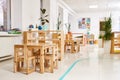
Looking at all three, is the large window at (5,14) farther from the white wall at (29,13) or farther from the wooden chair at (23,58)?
the wooden chair at (23,58)

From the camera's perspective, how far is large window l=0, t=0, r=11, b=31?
199 inches

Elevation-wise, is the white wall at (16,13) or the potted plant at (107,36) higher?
the white wall at (16,13)

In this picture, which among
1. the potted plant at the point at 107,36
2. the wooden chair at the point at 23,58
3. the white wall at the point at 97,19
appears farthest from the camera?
the white wall at the point at 97,19

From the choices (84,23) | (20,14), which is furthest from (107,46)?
(84,23)

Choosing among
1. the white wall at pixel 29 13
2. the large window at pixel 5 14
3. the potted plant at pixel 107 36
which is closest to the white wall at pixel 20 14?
the white wall at pixel 29 13

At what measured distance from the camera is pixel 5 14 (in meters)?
5.20

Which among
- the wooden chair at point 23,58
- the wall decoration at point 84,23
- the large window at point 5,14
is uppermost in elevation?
the wall decoration at point 84,23

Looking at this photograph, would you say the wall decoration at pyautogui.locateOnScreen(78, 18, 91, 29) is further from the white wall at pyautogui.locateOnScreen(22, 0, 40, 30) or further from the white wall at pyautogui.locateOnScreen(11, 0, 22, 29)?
the white wall at pyautogui.locateOnScreen(11, 0, 22, 29)

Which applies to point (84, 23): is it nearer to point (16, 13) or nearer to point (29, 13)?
point (29, 13)

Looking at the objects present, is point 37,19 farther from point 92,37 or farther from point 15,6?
point 92,37

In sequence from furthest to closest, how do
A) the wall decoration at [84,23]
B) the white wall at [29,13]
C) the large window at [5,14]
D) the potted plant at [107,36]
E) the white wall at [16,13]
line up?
the wall decoration at [84,23]
the potted plant at [107,36]
the white wall at [29,13]
the white wall at [16,13]
the large window at [5,14]

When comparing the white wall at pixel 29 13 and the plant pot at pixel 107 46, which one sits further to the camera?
the plant pot at pixel 107 46

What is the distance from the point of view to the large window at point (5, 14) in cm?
506

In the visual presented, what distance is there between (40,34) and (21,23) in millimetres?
771
